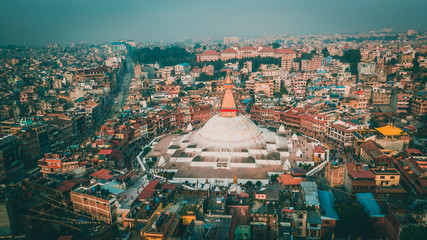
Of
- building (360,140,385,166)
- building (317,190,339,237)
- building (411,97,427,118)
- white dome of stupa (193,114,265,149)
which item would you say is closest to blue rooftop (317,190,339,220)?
building (317,190,339,237)

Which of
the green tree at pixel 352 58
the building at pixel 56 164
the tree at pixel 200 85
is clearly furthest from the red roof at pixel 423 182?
the green tree at pixel 352 58

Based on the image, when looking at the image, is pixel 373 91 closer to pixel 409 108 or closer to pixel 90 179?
pixel 409 108

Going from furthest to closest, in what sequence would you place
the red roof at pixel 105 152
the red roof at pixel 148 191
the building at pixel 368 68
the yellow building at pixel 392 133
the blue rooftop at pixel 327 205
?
the building at pixel 368 68 → the yellow building at pixel 392 133 → the red roof at pixel 105 152 → the red roof at pixel 148 191 → the blue rooftop at pixel 327 205

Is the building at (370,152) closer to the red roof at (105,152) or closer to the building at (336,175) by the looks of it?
the building at (336,175)

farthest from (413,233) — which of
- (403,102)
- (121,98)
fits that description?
(121,98)

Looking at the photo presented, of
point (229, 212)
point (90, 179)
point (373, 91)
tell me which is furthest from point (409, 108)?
point (90, 179)
